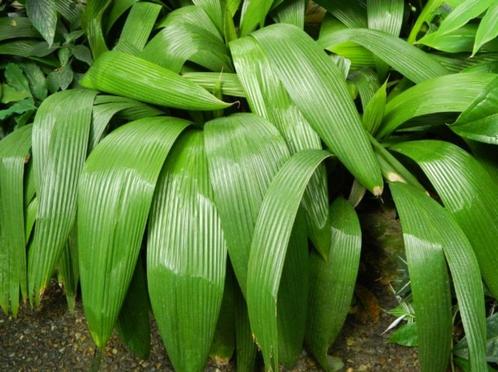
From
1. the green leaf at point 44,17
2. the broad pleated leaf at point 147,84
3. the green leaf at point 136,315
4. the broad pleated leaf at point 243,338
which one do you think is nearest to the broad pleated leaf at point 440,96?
the broad pleated leaf at point 147,84

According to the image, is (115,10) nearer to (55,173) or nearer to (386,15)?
(55,173)

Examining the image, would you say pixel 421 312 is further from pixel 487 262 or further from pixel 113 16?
pixel 113 16

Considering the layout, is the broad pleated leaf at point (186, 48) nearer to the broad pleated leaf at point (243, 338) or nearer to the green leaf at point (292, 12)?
the green leaf at point (292, 12)

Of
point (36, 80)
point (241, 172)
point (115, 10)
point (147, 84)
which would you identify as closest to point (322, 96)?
point (241, 172)

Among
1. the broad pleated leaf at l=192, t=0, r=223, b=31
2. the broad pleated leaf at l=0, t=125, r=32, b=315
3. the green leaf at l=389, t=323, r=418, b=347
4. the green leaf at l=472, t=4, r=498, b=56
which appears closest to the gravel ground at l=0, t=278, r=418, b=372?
the green leaf at l=389, t=323, r=418, b=347

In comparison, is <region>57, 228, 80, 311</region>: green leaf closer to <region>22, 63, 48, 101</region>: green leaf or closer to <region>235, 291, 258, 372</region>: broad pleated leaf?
<region>235, 291, 258, 372</region>: broad pleated leaf
